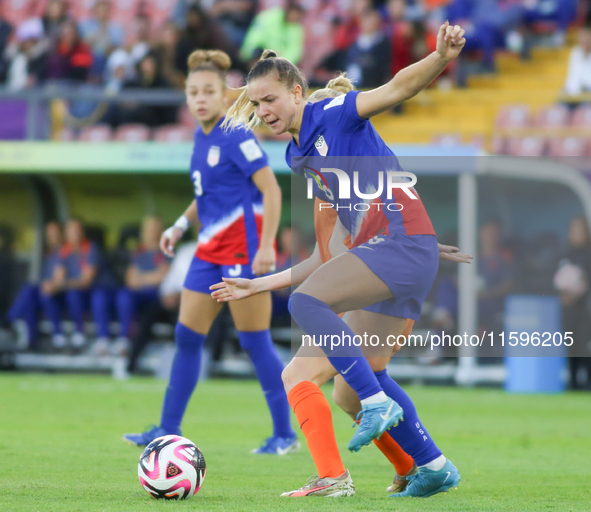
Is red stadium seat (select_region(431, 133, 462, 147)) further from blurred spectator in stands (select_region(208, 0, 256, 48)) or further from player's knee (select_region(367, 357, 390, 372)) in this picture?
player's knee (select_region(367, 357, 390, 372))

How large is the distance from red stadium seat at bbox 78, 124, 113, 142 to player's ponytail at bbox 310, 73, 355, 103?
9816mm

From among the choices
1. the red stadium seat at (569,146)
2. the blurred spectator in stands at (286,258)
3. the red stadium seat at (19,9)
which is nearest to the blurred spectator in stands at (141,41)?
the blurred spectator in stands at (286,258)

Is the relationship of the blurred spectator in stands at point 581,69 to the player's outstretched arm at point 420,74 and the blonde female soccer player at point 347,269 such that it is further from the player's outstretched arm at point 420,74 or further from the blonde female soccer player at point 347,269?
the player's outstretched arm at point 420,74

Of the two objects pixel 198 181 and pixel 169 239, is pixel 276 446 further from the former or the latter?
pixel 198 181

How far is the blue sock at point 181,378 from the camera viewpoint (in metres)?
6.03

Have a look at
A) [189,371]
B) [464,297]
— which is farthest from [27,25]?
[189,371]

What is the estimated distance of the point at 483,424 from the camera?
26.5ft

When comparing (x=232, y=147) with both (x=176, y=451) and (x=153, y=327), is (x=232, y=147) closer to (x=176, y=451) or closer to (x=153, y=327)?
(x=176, y=451)

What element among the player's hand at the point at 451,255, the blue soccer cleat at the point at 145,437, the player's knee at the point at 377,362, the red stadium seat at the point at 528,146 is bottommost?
the blue soccer cleat at the point at 145,437

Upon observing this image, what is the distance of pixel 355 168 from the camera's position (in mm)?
4043

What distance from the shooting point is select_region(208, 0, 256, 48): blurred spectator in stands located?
14.9 meters

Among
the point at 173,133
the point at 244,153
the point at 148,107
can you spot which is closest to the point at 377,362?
the point at 244,153

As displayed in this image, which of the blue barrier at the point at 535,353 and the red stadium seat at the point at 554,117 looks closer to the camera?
the blue barrier at the point at 535,353

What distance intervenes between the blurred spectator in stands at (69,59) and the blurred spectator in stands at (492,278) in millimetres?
6822
